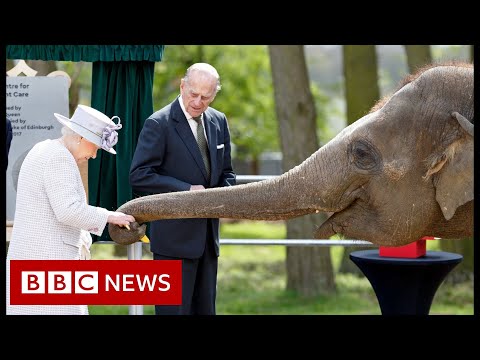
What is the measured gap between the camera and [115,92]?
9.02 metres

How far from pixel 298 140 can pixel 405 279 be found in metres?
4.88

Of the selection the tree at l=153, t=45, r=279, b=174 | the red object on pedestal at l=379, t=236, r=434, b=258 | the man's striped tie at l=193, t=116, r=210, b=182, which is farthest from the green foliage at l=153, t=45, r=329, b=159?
the man's striped tie at l=193, t=116, r=210, b=182

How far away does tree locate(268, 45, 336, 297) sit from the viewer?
12.9 metres

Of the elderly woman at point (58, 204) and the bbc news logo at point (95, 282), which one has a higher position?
the elderly woman at point (58, 204)

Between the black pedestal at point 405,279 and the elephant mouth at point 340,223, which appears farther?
the black pedestal at point 405,279

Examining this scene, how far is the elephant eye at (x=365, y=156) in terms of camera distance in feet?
19.9

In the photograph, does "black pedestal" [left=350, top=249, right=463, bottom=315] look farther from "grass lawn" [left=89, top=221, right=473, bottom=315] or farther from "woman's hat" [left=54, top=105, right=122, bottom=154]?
"grass lawn" [left=89, top=221, right=473, bottom=315]

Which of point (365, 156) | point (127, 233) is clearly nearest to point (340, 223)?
point (365, 156)

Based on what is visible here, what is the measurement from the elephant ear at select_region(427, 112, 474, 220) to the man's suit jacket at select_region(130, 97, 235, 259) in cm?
188

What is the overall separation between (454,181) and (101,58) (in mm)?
4030

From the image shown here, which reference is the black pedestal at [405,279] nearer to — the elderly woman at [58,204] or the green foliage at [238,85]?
the elderly woman at [58,204]

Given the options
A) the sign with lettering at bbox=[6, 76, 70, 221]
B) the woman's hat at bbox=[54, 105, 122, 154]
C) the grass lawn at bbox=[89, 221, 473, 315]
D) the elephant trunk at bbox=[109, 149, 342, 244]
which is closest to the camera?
the elephant trunk at bbox=[109, 149, 342, 244]

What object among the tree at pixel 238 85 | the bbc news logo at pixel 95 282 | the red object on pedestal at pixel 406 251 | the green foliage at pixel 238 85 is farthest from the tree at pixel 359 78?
the green foliage at pixel 238 85

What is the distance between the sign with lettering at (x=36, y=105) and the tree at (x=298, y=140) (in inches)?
174
